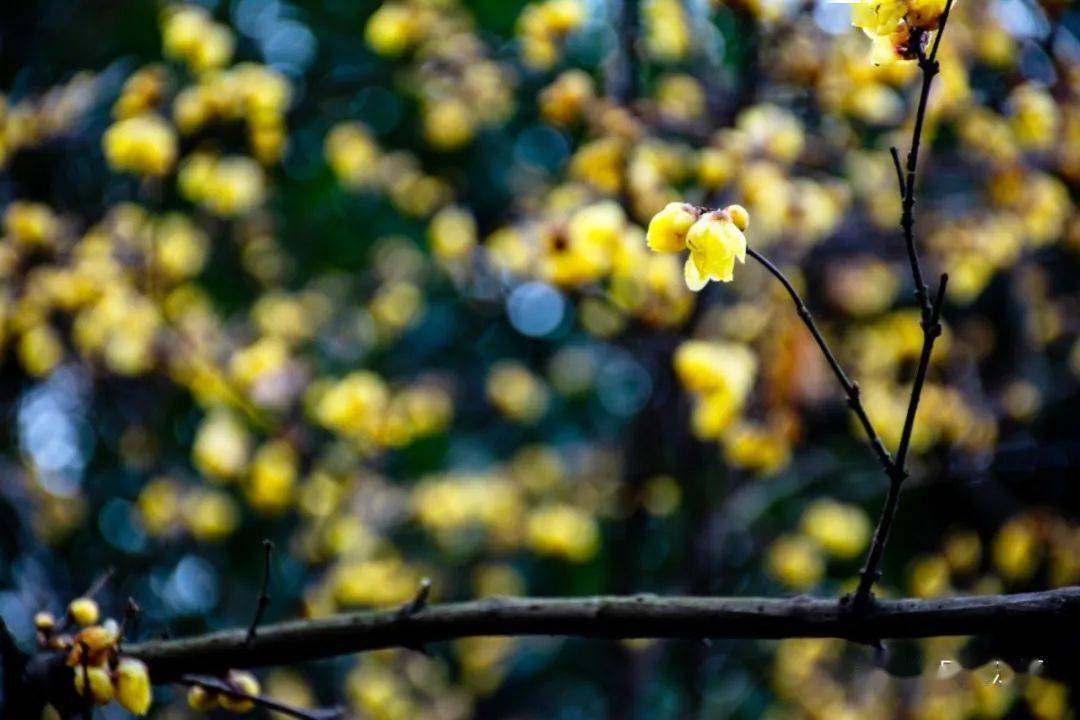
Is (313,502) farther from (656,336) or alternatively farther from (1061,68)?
(1061,68)

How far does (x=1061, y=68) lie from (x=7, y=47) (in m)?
3.52

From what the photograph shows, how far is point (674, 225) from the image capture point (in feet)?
3.65

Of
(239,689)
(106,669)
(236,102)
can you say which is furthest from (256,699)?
(236,102)

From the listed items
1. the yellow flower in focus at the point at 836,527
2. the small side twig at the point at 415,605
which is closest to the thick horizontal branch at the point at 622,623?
the small side twig at the point at 415,605

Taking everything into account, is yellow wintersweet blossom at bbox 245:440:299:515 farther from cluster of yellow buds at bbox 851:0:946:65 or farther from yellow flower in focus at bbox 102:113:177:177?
cluster of yellow buds at bbox 851:0:946:65

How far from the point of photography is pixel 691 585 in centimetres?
265

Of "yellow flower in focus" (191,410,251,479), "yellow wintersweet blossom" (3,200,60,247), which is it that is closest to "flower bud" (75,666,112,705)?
"yellow flower in focus" (191,410,251,479)

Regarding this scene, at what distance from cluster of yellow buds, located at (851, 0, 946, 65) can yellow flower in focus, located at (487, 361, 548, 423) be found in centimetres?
282

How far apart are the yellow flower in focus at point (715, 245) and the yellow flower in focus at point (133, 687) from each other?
0.81 m

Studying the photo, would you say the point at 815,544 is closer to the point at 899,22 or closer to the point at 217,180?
the point at 217,180

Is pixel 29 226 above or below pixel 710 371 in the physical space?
below

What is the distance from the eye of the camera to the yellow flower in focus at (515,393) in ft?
12.7

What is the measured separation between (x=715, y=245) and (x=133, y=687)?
871 millimetres

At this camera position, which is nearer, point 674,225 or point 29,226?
point 674,225
